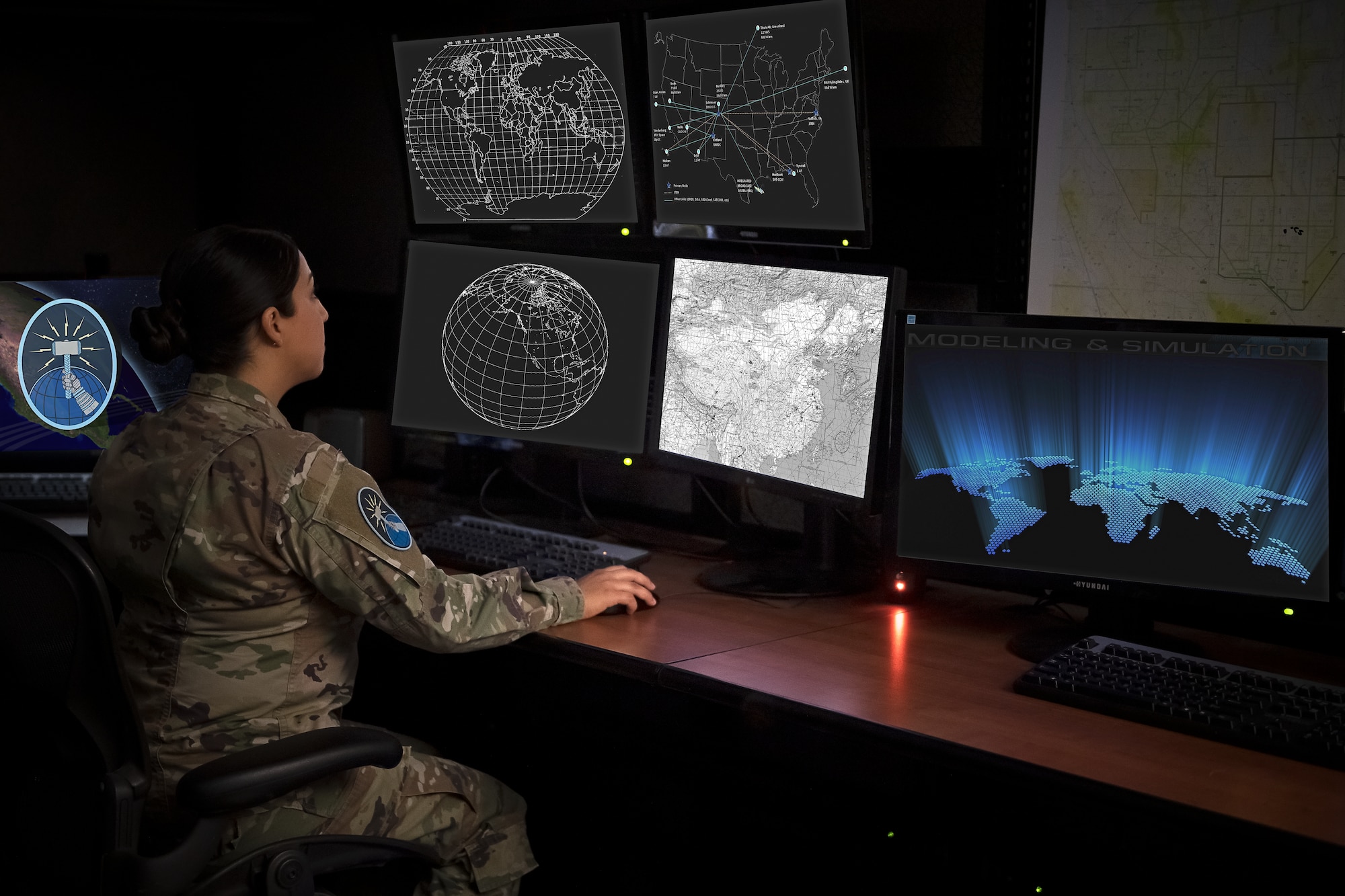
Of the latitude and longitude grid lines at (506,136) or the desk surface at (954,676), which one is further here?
the latitude and longitude grid lines at (506,136)

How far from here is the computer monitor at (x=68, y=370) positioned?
2551 mm

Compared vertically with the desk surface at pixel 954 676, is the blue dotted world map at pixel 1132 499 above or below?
above

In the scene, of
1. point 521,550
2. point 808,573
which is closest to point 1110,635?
point 808,573

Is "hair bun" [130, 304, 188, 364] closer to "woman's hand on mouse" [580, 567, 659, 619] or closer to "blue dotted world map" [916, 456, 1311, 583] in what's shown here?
"woman's hand on mouse" [580, 567, 659, 619]

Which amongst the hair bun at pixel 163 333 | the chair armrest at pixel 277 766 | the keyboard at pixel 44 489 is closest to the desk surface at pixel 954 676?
the chair armrest at pixel 277 766

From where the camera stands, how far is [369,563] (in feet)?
5.07

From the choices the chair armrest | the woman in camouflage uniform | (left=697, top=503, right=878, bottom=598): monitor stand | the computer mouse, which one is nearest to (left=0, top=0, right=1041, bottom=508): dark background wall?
(left=697, top=503, right=878, bottom=598): monitor stand

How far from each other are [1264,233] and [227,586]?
1473mm

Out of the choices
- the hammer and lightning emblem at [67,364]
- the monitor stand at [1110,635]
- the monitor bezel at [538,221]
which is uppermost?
the monitor bezel at [538,221]

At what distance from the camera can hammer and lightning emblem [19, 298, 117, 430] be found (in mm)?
2555

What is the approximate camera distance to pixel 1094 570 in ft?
5.59

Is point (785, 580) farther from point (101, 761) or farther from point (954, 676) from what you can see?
point (101, 761)

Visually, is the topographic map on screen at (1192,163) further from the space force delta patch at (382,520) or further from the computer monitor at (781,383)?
the space force delta patch at (382,520)

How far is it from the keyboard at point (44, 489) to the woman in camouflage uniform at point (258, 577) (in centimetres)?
99
